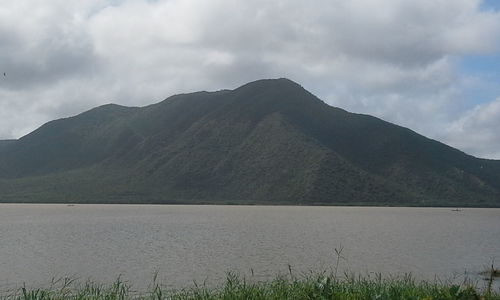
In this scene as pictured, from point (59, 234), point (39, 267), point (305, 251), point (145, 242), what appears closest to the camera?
point (39, 267)

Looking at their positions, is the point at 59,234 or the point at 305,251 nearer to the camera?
the point at 305,251

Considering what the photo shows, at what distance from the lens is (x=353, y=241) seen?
7656 cm

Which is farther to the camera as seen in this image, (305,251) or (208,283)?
(305,251)

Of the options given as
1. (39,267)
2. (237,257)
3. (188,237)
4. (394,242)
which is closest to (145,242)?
(188,237)

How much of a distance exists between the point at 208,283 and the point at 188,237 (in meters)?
40.7

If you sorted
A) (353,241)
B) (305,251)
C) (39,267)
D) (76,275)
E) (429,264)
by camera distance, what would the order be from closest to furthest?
(76,275) → (39,267) → (429,264) → (305,251) → (353,241)

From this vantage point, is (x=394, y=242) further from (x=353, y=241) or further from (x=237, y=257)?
(x=237, y=257)

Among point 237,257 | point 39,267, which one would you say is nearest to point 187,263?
point 237,257

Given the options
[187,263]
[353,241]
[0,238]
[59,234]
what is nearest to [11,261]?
[187,263]

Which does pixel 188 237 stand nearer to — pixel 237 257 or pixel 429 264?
pixel 237 257

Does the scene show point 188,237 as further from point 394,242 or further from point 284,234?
point 394,242

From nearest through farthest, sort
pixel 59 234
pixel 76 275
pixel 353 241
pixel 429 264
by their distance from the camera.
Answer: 1. pixel 76 275
2. pixel 429 264
3. pixel 353 241
4. pixel 59 234

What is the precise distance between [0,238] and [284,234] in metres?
38.0

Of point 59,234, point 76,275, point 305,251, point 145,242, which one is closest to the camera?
point 76,275
